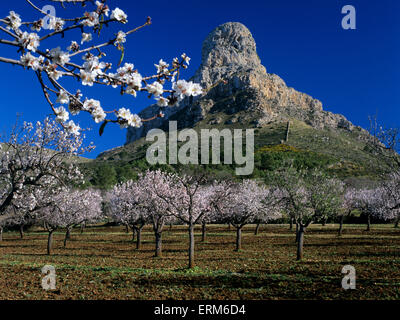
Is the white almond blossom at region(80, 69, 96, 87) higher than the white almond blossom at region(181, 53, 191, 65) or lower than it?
lower

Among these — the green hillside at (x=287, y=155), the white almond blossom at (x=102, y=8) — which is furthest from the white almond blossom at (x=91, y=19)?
the green hillside at (x=287, y=155)

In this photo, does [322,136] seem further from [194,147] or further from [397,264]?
[397,264]

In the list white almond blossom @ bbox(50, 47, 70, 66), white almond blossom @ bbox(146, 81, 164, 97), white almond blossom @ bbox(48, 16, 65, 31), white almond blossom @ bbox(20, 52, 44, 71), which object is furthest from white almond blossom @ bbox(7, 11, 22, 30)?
white almond blossom @ bbox(146, 81, 164, 97)

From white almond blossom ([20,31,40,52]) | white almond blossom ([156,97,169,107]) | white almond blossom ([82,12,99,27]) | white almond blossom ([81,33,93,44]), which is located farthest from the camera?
white almond blossom ([81,33,93,44])

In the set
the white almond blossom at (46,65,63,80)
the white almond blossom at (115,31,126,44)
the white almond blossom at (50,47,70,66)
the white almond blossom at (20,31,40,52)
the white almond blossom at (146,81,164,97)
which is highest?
the white almond blossom at (115,31,126,44)

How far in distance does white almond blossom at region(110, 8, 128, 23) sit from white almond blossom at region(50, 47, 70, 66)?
710 mm

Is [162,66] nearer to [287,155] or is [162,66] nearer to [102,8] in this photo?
[102,8]

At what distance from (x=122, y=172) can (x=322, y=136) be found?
92.7 metres

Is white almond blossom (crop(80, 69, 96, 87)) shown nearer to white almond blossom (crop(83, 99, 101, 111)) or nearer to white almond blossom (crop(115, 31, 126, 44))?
white almond blossom (crop(83, 99, 101, 111))

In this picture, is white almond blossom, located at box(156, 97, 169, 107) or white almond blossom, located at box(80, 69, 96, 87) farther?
white almond blossom, located at box(156, 97, 169, 107)

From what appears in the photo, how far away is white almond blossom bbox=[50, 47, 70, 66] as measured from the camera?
10.5 ft

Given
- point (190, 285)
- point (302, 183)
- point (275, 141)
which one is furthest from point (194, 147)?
point (190, 285)

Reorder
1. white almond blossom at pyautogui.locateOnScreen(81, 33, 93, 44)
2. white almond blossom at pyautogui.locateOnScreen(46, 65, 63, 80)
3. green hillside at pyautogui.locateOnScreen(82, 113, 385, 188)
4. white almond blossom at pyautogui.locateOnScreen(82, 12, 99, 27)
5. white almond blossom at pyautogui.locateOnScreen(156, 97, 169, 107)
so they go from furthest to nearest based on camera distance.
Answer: green hillside at pyautogui.locateOnScreen(82, 113, 385, 188) → white almond blossom at pyautogui.locateOnScreen(81, 33, 93, 44) → white almond blossom at pyautogui.locateOnScreen(156, 97, 169, 107) → white almond blossom at pyautogui.locateOnScreen(82, 12, 99, 27) → white almond blossom at pyautogui.locateOnScreen(46, 65, 63, 80)

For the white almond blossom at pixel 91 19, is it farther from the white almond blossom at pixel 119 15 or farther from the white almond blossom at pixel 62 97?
the white almond blossom at pixel 62 97
